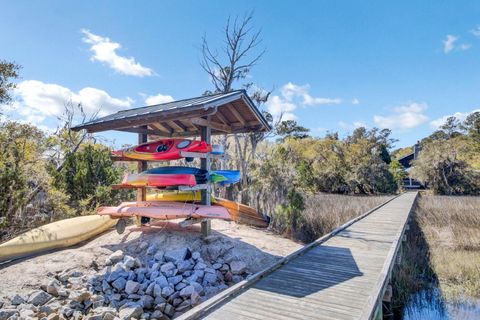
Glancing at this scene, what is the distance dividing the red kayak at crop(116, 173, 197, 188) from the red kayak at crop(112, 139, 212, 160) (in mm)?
456

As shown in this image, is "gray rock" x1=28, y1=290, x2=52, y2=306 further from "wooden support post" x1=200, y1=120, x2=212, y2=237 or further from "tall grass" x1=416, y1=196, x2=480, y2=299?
"tall grass" x1=416, y1=196, x2=480, y2=299

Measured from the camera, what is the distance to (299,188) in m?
10.1

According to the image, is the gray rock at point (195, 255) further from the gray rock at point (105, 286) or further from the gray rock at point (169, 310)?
the gray rock at point (105, 286)

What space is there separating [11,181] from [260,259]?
5.55 meters

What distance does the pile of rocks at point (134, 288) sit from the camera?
13.2ft

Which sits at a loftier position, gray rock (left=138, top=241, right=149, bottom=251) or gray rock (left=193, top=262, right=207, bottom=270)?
gray rock (left=138, top=241, right=149, bottom=251)

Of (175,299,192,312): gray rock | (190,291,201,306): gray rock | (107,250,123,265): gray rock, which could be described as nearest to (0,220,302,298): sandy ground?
(107,250,123,265): gray rock

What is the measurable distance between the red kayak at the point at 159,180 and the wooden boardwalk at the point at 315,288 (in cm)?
226

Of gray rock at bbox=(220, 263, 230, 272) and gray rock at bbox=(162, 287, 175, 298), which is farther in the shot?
gray rock at bbox=(220, 263, 230, 272)

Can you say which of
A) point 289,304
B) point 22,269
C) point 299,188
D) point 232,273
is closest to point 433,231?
point 299,188

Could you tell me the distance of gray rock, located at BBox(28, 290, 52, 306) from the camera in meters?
Result: 4.10

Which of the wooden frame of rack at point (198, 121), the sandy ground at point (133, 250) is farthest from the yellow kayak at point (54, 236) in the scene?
the wooden frame of rack at point (198, 121)

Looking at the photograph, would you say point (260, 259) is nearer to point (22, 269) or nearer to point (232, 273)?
point (232, 273)

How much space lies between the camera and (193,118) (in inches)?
238
